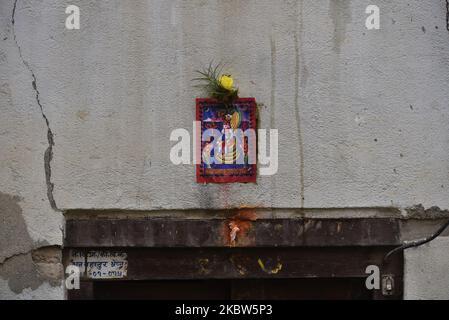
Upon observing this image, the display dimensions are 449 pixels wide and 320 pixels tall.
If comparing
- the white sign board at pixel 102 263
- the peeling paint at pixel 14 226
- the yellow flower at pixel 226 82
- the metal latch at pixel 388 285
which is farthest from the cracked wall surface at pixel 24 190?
the metal latch at pixel 388 285

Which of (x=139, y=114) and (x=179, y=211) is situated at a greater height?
(x=139, y=114)

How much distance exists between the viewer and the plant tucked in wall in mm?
2762

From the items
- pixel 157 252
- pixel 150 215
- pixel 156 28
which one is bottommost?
pixel 157 252

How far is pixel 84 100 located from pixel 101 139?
237mm

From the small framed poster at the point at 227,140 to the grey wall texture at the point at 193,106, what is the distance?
60 mm

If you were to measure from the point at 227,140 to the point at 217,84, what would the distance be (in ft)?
1.03

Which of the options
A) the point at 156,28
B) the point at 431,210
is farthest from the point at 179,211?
the point at 431,210

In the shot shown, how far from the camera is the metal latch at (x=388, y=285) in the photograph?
2834 mm

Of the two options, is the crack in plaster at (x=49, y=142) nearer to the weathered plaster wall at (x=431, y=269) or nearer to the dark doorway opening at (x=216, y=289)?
the dark doorway opening at (x=216, y=289)

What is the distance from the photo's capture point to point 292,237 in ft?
9.11

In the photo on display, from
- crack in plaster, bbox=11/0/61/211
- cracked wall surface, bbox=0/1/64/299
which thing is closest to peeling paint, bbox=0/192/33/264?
cracked wall surface, bbox=0/1/64/299

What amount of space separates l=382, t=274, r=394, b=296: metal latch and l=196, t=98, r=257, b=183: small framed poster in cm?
93

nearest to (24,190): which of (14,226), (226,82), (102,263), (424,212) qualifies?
(14,226)
